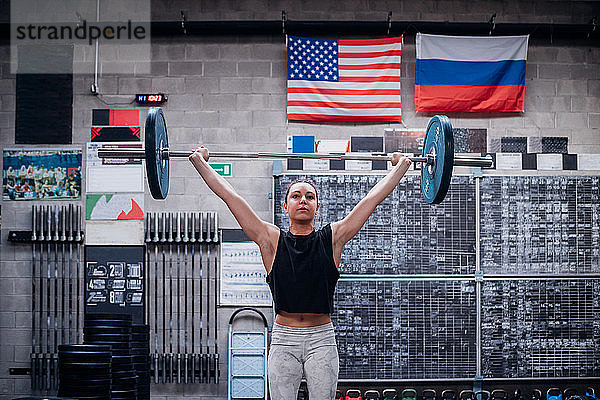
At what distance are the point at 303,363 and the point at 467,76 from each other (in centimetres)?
321

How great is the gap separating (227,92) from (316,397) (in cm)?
309

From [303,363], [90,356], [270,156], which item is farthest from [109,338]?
[303,363]

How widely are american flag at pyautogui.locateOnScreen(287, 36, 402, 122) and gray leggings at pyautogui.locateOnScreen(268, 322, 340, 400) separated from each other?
106 inches

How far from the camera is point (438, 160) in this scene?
3.45 meters

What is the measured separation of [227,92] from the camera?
5.43 m

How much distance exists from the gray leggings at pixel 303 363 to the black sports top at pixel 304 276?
0.11 metres

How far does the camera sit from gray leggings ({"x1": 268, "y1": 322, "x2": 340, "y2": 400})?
289 cm

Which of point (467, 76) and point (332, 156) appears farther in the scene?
point (467, 76)

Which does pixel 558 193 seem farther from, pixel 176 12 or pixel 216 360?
pixel 176 12

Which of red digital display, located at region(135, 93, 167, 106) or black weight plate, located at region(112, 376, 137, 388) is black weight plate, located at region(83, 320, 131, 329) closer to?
black weight plate, located at region(112, 376, 137, 388)

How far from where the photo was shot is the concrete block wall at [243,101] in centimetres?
534

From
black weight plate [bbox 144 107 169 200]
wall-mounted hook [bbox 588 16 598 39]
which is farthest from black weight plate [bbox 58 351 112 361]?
wall-mounted hook [bbox 588 16 598 39]

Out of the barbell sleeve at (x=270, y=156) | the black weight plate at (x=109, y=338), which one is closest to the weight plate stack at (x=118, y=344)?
the black weight plate at (x=109, y=338)

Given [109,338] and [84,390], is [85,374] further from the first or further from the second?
[109,338]
